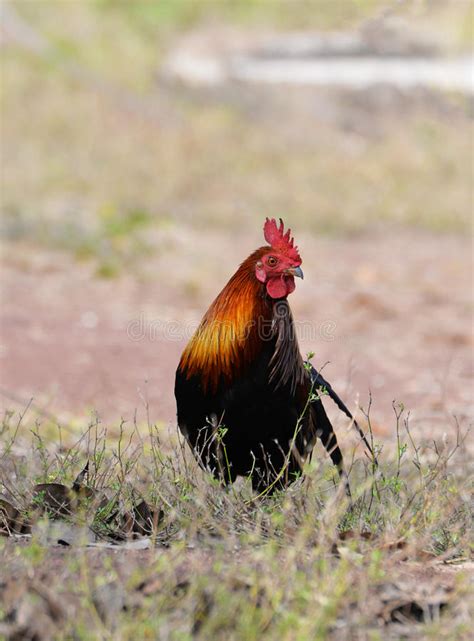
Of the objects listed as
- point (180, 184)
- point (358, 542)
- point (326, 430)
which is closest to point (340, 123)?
point (180, 184)

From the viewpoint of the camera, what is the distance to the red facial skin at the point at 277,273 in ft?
12.0

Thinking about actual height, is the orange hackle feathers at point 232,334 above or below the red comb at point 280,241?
below

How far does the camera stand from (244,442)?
365 cm

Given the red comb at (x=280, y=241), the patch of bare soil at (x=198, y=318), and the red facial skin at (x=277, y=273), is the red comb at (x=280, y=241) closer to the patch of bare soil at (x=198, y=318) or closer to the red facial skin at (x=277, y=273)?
the red facial skin at (x=277, y=273)

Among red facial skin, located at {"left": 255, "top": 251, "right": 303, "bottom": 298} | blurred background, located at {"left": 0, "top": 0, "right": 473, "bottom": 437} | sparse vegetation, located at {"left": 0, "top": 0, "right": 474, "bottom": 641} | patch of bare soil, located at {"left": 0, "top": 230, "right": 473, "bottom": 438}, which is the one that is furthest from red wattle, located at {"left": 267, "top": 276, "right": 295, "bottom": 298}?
patch of bare soil, located at {"left": 0, "top": 230, "right": 473, "bottom": 438}

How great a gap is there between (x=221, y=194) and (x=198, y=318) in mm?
4678

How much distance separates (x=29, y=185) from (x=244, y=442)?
919cm

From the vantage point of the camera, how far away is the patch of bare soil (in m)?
6.52

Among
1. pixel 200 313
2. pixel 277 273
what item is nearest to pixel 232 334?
pixel 277 273

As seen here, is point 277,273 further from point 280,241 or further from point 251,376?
point 251,376

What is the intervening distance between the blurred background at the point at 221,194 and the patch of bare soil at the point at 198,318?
0.03m

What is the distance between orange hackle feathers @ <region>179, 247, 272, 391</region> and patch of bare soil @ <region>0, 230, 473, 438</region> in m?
1.88

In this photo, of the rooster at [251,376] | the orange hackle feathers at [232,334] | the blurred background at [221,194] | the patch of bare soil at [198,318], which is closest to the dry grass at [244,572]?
the rooster at [251,376]

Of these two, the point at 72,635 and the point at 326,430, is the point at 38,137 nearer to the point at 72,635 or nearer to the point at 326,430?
the point at 326,430
